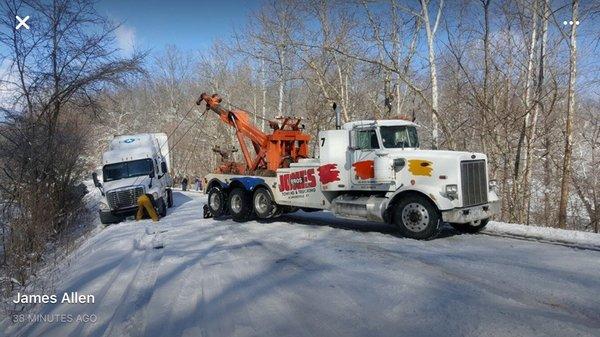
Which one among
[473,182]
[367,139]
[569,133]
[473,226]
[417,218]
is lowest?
[473,226]

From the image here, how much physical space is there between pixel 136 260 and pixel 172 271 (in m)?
1.30

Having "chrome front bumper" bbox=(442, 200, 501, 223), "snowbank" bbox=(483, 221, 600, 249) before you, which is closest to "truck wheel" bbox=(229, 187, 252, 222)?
"chrome front bumper" bbox=(442, 200, 501, 223)

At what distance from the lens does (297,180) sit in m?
10.9

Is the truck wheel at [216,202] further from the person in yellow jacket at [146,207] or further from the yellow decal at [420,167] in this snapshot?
the yellow decal at [420,167]

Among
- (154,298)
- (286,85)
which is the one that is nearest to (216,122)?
(286,85)

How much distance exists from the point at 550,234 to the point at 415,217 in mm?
2498

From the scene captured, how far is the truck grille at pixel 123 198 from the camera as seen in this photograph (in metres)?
15.6

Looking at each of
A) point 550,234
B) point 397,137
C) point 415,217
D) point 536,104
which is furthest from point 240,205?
point 536,104

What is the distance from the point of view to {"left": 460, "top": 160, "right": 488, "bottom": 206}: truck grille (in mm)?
8141

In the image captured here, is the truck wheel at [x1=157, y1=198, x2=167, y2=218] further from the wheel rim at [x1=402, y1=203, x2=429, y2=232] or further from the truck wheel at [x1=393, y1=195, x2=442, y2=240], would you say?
the wheel rim at [x1=402, y1=203, x2=429, y2=232]

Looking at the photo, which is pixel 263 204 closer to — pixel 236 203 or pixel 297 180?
pixel 236 203

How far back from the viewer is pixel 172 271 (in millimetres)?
6555

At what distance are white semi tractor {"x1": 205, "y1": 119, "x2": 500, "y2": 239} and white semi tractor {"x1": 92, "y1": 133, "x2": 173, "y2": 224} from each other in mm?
5734

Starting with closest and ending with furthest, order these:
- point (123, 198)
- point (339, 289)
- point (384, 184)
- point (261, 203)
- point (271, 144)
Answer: point (339, 289), point (384, 184), point (271, 144), point (261, 203), point (123, 198)
